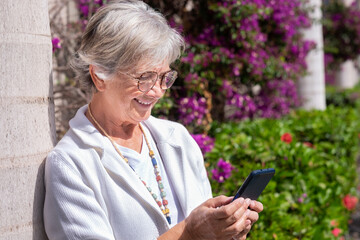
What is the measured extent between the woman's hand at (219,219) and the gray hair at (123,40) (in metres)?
0.62

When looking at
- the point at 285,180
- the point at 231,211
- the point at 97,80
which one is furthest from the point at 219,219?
the point at 285,180

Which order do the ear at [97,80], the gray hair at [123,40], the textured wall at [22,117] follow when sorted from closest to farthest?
the textured wall at [22,117], the gray hair at [123,40], the ear at [97,80]

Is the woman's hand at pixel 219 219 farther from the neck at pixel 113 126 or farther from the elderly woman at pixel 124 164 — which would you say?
the neck at pixel 113 126

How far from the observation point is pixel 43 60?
2.00 metres

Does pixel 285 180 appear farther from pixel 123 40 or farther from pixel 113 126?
pixel 123 40

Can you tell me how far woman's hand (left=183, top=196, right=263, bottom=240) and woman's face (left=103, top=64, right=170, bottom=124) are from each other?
0.48 metres

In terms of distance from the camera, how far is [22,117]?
74.1 inches

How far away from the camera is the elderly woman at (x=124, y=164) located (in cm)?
190

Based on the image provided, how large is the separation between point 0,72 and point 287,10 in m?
4.70

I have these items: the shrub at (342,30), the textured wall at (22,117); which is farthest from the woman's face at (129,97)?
the shrub at (342,30)

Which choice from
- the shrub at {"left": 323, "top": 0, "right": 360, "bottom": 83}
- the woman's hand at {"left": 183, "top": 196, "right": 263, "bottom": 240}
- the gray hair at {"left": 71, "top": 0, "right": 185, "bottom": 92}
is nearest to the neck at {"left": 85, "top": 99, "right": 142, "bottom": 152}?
the gray hair at {"left": 71, "top": 0, "right": 185, "bottom": 92}

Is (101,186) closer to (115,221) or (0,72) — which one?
(115,221)

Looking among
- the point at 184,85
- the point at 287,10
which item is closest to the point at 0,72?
the point at 184,85

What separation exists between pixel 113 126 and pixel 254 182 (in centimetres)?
66
